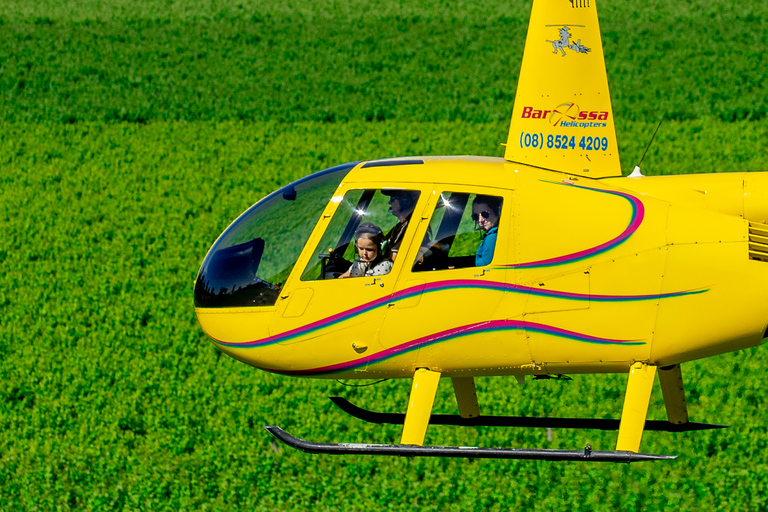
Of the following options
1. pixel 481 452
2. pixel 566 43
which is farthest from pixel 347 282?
pixel 566 43

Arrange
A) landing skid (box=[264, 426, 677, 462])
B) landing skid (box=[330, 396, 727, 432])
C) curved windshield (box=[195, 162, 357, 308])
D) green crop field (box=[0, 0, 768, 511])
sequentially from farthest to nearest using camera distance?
green crop field (box=[0, 0, 768, 511]), landing skid (box=[330, 396, 727, 432]), curved windshield (box=[195, 162, 357, 308]), landing skid (box=[264, 426, 677, 462])

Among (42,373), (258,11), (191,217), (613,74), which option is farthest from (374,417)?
(258,11)

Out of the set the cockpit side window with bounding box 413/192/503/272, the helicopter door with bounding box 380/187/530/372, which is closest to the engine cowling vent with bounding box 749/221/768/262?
the helicopter door with bounding box 380/187/530/372

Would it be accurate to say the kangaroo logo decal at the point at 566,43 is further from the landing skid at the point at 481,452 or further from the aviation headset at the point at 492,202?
the landing skid at the point at 481,452

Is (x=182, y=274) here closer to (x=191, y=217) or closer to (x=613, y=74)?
(x=191, y=217)

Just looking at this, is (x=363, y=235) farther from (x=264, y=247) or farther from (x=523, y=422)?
(x=523, y=422)

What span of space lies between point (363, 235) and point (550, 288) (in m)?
1.74

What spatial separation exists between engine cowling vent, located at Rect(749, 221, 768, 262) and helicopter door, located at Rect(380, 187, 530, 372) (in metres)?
2.11

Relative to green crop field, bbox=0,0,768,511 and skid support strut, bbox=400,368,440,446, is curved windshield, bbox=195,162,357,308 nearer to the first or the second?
skid support strut, bbox=400,368,440,446

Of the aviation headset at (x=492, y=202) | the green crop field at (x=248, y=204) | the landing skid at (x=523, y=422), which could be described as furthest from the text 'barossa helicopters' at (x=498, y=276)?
the green crop field at (x=248, y=204)

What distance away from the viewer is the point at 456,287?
796 cm

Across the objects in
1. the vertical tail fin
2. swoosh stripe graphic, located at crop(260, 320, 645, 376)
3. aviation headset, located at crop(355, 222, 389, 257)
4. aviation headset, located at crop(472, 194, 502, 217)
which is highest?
the vertical tail fin

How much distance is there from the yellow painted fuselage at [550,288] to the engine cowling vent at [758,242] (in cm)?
2

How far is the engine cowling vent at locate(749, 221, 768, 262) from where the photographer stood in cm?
789
